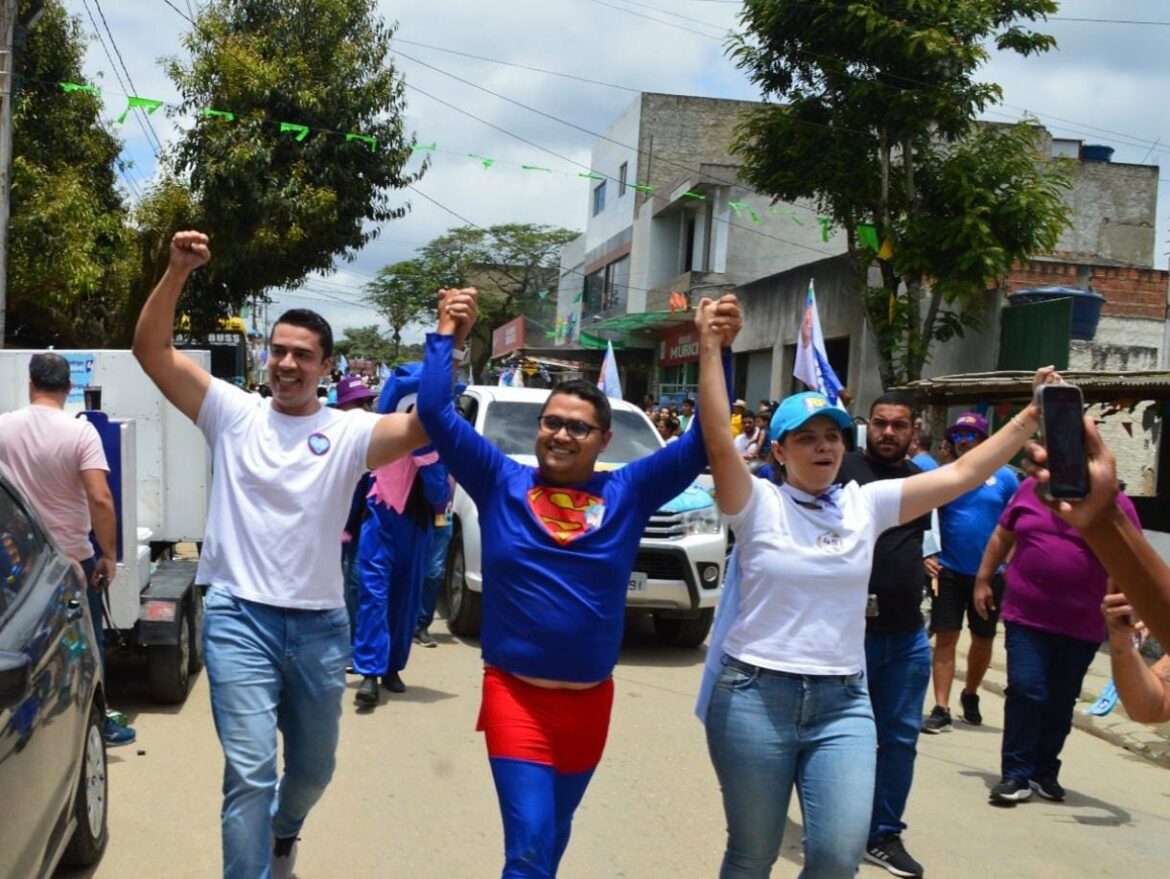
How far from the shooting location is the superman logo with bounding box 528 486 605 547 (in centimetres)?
358

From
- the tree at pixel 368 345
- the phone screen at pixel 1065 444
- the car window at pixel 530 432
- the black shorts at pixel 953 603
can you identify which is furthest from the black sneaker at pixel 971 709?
the tree at pixel 368 345

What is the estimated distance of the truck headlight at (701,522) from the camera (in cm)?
935

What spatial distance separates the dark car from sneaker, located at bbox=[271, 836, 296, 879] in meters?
0.67

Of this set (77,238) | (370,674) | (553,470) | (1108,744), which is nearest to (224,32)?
(77,238)

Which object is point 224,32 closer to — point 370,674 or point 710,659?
point 370,674

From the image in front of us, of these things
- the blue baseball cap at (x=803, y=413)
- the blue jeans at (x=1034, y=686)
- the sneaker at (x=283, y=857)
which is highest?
the blue baseball cap at (x=803, y=413)

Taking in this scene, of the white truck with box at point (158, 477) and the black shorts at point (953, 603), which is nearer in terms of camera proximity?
the white truck with box at point (158, 477)

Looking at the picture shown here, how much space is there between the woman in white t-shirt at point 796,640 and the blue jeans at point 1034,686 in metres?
2.65

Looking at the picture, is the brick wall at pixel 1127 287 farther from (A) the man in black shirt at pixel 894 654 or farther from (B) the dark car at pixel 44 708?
(B) the dark car at pixel 44 708

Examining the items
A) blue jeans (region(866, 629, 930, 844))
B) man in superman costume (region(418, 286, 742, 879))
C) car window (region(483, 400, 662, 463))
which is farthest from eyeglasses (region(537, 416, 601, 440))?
car window (region(483, 400, 662, 463))

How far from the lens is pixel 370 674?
24.6 feet

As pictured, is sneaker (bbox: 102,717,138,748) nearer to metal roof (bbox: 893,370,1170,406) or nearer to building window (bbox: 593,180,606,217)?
metal roof (bbox: 893,370,1170,406)

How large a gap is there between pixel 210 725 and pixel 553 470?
4041mm

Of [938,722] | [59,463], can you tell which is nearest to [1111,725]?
[938,722]
